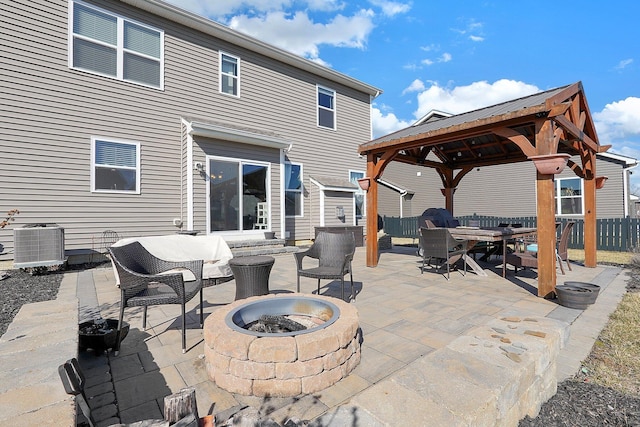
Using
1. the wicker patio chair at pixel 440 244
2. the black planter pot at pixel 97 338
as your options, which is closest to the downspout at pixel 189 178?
the black planter pot at pixel 97 338

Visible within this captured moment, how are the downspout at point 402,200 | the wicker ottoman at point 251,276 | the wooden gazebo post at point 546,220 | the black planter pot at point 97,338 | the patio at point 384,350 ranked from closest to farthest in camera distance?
the patio at point 384,350 < the black planter pot at point 97,338 < the wicker ottoman at point 251,276 < the wooden gazebo post at point 546,220 < the downspout at point 402,200

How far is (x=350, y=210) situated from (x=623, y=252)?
8.65 meters

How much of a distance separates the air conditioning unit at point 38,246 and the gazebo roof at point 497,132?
6.23 meters

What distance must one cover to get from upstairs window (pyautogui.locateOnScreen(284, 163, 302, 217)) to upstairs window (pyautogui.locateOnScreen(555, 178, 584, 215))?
10.7 m

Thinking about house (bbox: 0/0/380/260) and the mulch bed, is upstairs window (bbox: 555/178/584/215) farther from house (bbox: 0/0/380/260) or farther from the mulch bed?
the mulch bed

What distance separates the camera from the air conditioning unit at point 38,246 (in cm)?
537

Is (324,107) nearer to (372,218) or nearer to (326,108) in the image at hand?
(326,108)

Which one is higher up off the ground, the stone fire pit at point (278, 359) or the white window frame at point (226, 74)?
the white window frame at point (226, 74)

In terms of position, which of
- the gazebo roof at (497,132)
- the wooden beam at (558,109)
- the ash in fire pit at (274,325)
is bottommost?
the ash in fire pit at (274,325)

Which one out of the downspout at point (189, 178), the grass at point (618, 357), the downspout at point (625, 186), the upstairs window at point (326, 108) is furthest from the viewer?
the downspout at point (625, 186)

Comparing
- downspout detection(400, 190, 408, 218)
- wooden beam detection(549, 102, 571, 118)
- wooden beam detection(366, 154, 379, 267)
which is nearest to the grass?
wooden beam detection(549, 102, 571, 118)

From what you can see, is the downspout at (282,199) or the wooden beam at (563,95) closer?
the wooden beam at (563,95)

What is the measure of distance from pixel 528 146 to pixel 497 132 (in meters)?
0.56

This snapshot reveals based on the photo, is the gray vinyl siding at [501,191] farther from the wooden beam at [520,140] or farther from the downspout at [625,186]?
the wooden beam at [520,140]
